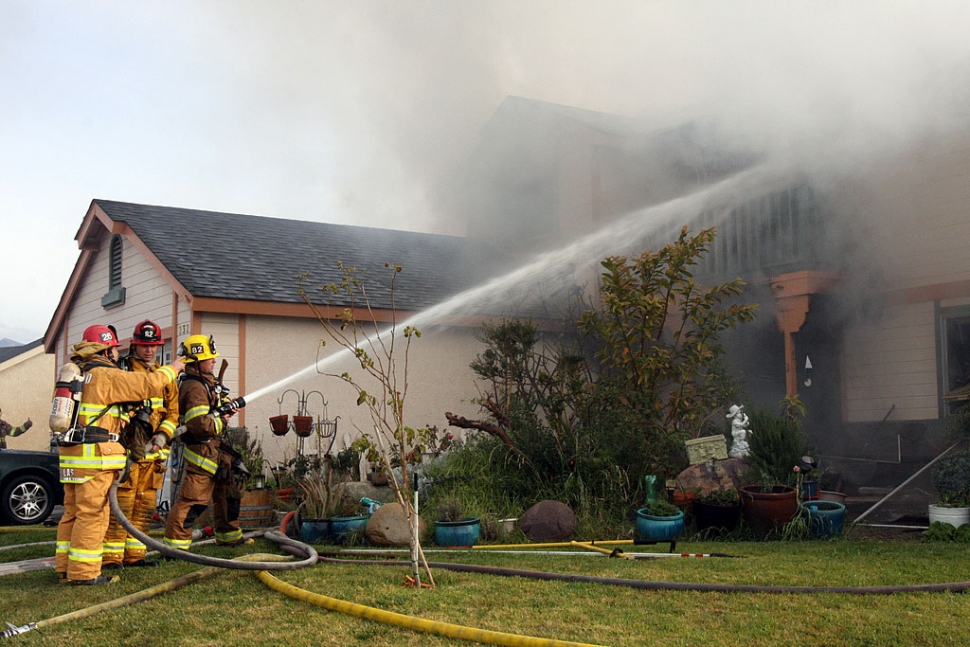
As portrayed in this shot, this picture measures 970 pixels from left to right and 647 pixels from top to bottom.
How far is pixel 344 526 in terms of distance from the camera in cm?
876

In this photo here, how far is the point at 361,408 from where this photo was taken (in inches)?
559

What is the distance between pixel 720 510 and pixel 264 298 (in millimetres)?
7456

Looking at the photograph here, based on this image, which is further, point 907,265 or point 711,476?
point 907,265

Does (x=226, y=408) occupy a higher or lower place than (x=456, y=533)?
higher

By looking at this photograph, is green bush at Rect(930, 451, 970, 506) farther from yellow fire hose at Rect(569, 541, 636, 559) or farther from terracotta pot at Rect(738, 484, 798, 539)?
yellow fire hose at Rect(569, 541, 636, 559)

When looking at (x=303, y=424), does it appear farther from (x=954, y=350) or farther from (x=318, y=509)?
(x=954, y=350)

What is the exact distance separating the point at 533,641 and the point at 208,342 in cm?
515

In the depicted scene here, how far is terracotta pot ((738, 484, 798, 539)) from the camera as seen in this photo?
8.49 meters

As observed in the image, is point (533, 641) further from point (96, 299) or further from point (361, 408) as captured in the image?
point (96, 299)

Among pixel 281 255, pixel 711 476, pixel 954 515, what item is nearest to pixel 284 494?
pixel 711 476

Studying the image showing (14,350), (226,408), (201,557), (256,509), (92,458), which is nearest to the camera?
(201,557)

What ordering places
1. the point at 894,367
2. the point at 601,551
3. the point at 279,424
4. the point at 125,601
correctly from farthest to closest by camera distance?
the point at 894,367 < the point at 279,424 < the point at 601,551 < the point at 125,601

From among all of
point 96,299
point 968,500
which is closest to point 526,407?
point 968,500

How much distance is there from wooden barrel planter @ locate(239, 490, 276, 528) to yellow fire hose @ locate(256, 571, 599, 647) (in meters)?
3.96
